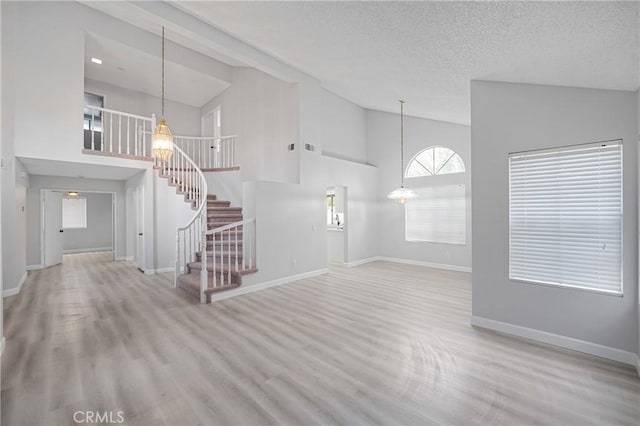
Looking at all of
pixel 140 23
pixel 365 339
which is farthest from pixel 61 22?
pixel 365 339

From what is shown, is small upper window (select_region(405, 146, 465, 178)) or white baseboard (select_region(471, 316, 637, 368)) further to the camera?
small upper window (select_region(405, 146, 465, 178))

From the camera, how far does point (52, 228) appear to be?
24.6 ft

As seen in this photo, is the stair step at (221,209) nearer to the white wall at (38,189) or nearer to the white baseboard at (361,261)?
the white baseboard at (361,261)

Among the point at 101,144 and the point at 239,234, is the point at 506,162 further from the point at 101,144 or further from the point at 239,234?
the point at 101,144

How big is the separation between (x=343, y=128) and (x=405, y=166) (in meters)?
1.98

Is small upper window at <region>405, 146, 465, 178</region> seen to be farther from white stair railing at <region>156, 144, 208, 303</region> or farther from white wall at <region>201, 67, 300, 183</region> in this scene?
white stair railing at <region>156, 144, 208, 303</region>

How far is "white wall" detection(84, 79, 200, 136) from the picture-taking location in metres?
7.40

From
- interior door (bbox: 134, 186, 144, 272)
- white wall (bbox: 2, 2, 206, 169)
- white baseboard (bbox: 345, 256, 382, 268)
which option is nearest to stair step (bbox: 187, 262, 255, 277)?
interior door (bbox: 134, 186, 144, 272)

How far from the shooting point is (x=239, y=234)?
19.1 feet

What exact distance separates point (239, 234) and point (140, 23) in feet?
16.4

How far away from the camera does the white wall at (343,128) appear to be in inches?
277

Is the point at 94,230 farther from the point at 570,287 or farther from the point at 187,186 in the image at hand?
the point at 570,287

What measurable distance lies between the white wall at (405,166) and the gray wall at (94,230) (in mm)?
10366

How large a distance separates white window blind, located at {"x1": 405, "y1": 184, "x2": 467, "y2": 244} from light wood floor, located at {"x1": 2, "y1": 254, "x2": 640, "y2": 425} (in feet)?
9.39
